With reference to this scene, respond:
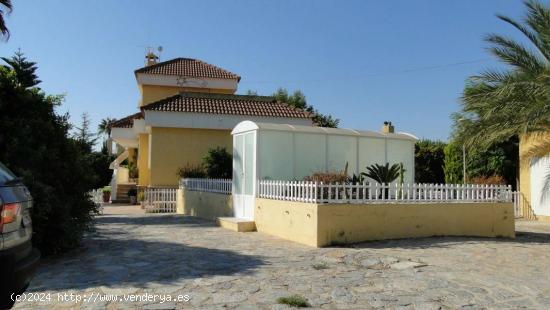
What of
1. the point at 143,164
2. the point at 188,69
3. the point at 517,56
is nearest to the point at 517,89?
the point at 517,56

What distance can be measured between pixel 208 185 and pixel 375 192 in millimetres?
7555

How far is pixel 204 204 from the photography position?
55.6 feet

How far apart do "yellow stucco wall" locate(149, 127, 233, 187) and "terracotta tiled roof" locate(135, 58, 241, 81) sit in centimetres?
825


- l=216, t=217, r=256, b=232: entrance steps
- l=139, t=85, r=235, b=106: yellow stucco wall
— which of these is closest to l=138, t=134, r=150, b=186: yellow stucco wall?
l=139, t=85, r=235, b=106: yellow stucco wall

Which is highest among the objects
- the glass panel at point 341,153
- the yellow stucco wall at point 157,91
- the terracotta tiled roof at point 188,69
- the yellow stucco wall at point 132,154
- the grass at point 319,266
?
the terracotta tiled roof at point 188,69

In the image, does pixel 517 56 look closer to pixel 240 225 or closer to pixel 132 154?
pixel 240 225

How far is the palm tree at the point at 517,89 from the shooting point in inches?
463

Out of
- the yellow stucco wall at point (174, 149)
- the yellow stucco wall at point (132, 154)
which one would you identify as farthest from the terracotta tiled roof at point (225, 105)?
the yellow stucco wall at point (132, 154)

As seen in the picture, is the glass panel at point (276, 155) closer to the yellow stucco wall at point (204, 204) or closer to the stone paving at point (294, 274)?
the yellow stucco wall at point (204, 204)

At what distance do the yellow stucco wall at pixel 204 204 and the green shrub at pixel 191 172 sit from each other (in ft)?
3.06

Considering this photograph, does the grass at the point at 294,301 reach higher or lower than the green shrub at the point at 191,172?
lower

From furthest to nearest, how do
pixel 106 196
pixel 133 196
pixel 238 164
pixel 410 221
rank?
pixel 106 196, pixel 133 196, pixel 238 164, pixel 410 221

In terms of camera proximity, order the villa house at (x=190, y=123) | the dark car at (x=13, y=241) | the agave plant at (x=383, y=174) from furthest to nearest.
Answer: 1. the villa house at (x=190, y=123)
2. the agave plant at (x=383, y=174)
3. the dark car at (x=13, y=241)

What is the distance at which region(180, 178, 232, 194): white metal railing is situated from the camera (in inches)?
604
